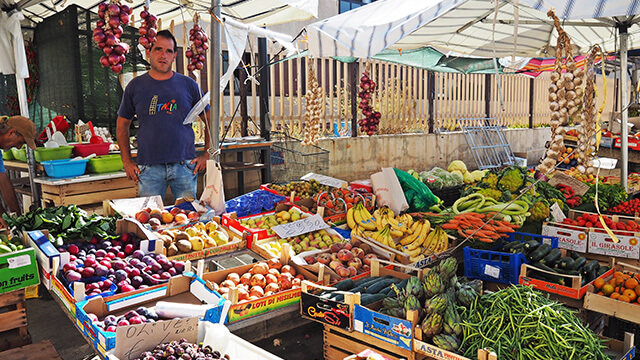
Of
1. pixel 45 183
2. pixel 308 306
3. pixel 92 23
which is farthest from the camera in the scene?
pixel 92 23

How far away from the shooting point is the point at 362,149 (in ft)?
31.1

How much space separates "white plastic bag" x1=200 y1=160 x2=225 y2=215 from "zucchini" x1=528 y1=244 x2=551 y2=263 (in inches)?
105

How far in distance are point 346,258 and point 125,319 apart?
5.60 ft

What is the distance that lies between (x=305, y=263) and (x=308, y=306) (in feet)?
2.09

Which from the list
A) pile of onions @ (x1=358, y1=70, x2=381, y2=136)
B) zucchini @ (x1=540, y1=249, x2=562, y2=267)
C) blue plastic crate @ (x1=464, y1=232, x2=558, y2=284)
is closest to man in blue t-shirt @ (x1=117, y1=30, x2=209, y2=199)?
blue plastic crate @ (x1=464, y1=232, x2=558, y2=284)

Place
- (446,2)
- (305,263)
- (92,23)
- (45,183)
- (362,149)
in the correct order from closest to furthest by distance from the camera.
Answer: (305,263), (446,2), (45,183), (92,23), (362,149)

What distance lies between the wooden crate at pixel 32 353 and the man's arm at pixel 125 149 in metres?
1.99

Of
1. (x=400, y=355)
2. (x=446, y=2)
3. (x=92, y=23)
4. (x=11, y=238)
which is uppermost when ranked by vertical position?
(x=92, y=23)

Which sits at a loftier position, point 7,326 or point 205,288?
point 205,288

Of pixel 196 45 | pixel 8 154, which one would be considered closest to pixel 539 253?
pixel 196 45

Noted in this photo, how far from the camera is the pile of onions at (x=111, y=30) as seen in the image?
12.8 feet

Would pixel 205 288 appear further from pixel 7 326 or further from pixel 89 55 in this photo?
pixel 89 55

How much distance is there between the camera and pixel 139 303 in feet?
8.85

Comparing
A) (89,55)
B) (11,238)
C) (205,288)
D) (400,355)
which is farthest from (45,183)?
(400,355)
